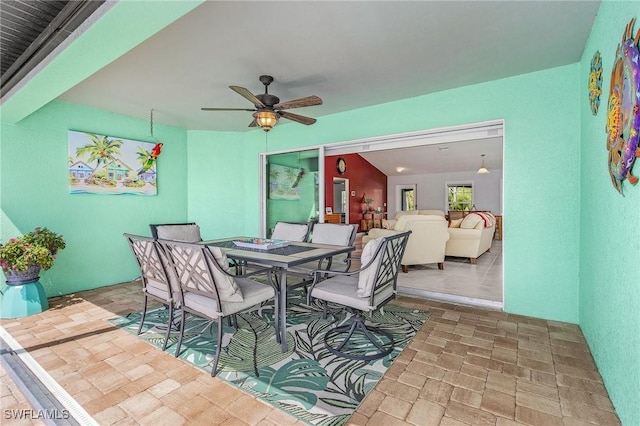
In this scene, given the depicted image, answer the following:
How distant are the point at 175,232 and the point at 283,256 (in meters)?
1.87

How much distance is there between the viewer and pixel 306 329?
2.62 m

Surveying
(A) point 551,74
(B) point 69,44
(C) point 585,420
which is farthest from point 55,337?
(A) point 551,74

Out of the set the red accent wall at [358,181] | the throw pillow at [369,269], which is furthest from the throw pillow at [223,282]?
the red accent wall at [358,181]

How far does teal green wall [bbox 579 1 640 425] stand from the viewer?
53.5 inches

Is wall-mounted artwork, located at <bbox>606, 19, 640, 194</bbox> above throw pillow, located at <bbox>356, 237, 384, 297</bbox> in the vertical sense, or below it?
above

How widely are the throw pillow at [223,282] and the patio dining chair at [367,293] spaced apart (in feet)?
2.11

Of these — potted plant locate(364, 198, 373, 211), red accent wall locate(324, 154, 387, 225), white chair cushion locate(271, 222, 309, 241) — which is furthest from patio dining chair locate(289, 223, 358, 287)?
potted plant locate(364, 198, 373, 211)

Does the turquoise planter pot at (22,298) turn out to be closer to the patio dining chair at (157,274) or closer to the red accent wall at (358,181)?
the patio dining chair at (157,274)

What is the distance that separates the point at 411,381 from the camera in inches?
72.6

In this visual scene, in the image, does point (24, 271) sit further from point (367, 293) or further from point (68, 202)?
point (367, 293)

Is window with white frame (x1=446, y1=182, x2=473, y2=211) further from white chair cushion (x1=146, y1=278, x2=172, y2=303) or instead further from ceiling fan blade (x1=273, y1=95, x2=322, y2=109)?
white chair cushion (x1=146, y1=278, x2=172, y2=303)

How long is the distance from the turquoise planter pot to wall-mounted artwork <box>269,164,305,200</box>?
3198 mm

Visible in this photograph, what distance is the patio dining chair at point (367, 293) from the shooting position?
2.05 m

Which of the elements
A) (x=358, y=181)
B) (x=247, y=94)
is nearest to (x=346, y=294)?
(x=247, y=94)
